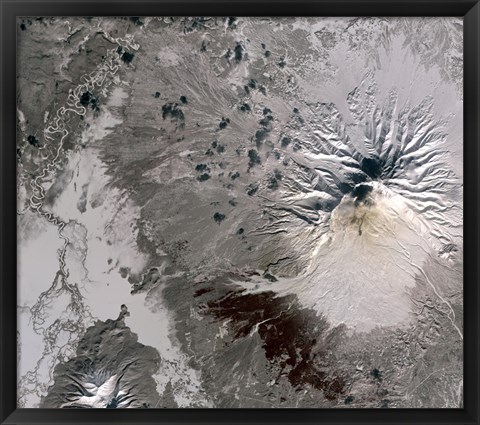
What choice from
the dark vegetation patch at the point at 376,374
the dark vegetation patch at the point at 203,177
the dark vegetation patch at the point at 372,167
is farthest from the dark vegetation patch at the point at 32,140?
the dark vegetation patch at the point at 376,374

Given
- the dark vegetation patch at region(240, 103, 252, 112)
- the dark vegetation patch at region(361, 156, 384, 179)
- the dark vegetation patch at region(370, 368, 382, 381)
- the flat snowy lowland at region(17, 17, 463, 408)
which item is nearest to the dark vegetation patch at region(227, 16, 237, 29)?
the flat snowy lowland at region(17, 17, 463, 408)

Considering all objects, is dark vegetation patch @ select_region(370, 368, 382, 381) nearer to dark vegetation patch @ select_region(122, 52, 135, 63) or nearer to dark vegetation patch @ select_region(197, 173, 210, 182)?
dark vegetation patch @ select_region(197, 173, 210, 182)

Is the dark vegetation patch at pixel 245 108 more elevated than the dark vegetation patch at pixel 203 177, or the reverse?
the dark vegetation patch at pixel 245 108

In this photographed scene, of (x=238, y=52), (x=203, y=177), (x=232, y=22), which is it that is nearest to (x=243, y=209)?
(x=203, y=177)

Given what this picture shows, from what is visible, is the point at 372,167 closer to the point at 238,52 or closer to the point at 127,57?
the point at 238,52

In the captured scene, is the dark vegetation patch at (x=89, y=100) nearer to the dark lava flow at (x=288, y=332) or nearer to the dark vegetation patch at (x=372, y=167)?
the dark lava flow at (x=288, y=332)

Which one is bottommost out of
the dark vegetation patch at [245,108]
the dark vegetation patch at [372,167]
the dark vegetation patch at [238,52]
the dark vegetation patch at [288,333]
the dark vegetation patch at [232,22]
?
the dark vegetation patch at [288,333]

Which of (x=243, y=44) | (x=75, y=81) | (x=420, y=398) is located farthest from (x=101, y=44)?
(x=420, y=398)

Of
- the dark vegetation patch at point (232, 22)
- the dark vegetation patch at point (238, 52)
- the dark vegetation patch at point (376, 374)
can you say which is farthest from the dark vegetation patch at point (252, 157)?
the dark vegetation patch at point (376, 374)
